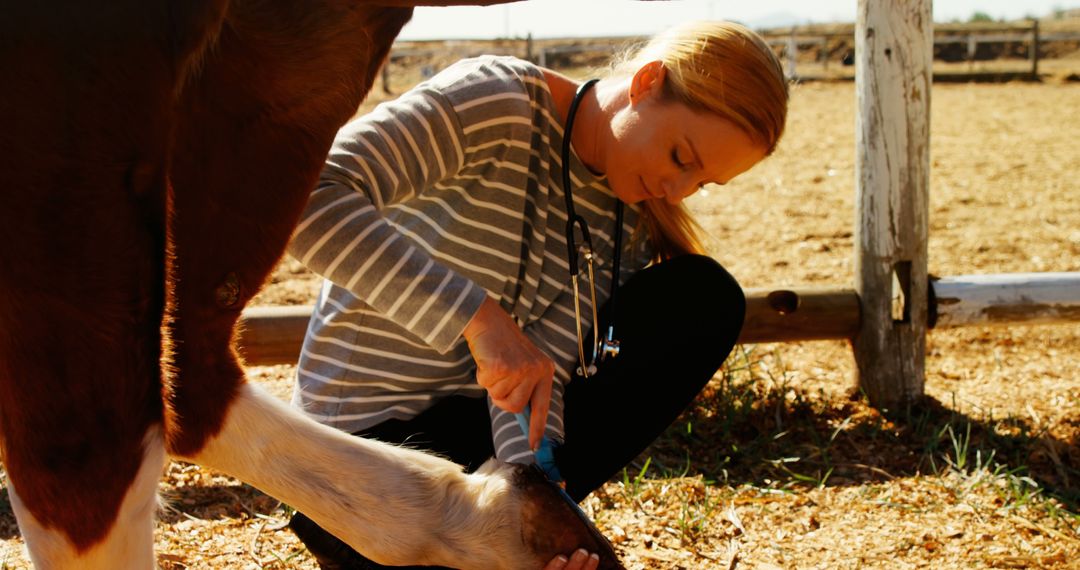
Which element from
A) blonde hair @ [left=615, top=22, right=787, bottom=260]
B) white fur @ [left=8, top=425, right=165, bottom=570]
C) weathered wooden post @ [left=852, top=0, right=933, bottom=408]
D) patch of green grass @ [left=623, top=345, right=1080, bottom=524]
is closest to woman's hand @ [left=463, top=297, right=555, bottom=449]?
white fur @ [left=8, top=425, right=165, bottom=570]

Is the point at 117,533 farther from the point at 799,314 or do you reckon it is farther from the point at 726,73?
the point at 799,314

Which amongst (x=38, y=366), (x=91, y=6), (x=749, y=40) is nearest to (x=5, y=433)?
(x=38, y=366)

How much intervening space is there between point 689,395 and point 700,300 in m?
0.18

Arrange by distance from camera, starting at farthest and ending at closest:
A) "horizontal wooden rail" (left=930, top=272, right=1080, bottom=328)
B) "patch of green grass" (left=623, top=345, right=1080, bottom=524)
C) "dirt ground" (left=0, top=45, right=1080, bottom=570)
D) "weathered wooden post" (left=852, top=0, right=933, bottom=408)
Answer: "horizontal wooden rail" (left=930, top=272, right=1080, bottom=328)
"weathered wooden post" (left=852, top=0, right=933, bottom=408)
"patch of green grass" (left=623, top=345, right=1080, bottom=524)
"dirt ground" (left=0, top=45, right=1080, bottom=570)

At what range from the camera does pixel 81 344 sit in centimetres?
98

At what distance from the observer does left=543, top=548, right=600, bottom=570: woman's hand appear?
4.47ft

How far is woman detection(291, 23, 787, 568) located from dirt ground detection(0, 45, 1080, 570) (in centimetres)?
37

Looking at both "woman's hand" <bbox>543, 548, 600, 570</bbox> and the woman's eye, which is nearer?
"woman's hand" <bbox>543, 548, 600, 570</bbox>

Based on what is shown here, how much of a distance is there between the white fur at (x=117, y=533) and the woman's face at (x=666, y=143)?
88 centimetres

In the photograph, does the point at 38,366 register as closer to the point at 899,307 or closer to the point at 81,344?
the point at 81,344

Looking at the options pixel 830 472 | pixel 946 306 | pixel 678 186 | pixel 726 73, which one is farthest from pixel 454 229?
pixel 946 306

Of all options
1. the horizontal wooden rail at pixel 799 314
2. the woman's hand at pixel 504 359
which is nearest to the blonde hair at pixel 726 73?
the woman's hand at pixel 504 359

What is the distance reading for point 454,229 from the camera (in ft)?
5.74

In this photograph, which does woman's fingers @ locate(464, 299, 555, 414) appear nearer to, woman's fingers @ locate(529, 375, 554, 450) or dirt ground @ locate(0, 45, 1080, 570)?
woman's fingers @ locate(529, 375, 554, 450)
